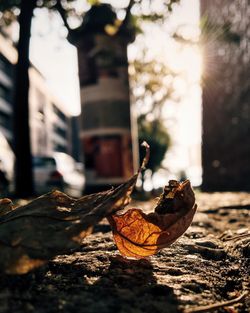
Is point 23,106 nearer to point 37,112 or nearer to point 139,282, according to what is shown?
point 139,282

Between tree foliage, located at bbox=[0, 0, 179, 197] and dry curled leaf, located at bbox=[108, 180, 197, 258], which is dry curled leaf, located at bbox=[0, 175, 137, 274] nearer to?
dry curled leaf, located at bbox=[108, 180, 197, 258]

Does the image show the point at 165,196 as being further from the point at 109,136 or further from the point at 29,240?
the point at 109,136

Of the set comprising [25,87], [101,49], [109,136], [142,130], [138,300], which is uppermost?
[101,49]

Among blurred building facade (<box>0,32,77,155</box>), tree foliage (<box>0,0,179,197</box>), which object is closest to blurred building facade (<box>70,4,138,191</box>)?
tree foliage (<box>0,0,179,197</box>)

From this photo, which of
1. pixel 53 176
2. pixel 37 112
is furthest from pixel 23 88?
pixel 37 112

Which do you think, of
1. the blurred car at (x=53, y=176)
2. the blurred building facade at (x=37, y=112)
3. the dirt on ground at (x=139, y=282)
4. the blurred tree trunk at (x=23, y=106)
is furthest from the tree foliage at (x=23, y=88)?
the blurred building facade at (x=37, y=112)

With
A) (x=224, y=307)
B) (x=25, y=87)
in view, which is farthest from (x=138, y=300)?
(x=25, y=87)
